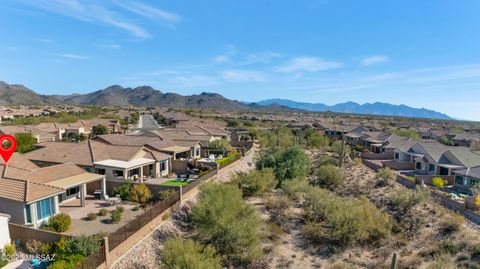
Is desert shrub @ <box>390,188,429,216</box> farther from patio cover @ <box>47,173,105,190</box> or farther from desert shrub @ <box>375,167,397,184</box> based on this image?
patio cover @ <box>47,173,105,190</box>

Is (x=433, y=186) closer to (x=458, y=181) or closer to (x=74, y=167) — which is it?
(x=458, y=181)

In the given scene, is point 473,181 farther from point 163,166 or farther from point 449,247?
point 163,166

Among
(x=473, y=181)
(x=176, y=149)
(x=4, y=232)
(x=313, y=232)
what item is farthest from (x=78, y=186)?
(x=473, y=181)

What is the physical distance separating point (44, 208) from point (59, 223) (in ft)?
6.49

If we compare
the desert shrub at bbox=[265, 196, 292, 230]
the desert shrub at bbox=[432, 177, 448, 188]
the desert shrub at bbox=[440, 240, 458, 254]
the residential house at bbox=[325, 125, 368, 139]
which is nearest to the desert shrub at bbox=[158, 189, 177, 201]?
the desert shrub at bbox=[265, 196, 292, 230]

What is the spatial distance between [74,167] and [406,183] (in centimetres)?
3180

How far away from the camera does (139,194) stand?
25703 mm

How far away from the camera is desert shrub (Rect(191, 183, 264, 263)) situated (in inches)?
766

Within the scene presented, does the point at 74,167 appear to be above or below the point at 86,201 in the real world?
above

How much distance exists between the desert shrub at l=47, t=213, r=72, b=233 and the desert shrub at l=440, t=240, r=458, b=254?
23135 mm

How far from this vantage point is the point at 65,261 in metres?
14.8

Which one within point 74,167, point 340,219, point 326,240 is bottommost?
point 326,240

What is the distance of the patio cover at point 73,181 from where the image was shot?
2297 centimetres

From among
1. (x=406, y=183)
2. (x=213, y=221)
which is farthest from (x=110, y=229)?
(x=406, y=183)
